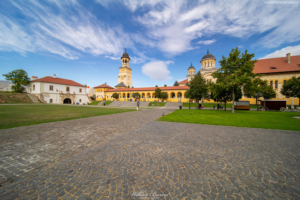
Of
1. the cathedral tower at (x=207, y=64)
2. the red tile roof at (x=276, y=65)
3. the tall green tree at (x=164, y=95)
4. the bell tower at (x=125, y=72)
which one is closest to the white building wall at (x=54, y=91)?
the bell tower at (x=125, y=72)

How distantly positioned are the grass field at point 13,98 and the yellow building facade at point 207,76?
2946 centimetres

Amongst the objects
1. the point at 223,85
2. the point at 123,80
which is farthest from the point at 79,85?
the point at 223,85

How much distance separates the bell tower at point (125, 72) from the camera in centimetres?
7900

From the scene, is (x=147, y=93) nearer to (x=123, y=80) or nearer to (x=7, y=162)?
(x=123, y=80)

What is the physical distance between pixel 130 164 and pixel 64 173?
5.45 feet

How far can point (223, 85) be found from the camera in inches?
658

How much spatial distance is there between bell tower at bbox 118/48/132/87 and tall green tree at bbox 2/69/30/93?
44.1m

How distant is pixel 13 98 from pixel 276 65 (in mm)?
90055

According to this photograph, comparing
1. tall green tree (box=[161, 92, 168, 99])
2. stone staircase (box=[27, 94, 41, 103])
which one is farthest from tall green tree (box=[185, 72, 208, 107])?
stone staircase (box=[27, 94, 41, 103])

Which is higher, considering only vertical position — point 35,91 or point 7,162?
point 35,91

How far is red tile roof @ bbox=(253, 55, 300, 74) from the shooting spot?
3702 centimetres

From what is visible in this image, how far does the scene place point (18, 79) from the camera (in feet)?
142

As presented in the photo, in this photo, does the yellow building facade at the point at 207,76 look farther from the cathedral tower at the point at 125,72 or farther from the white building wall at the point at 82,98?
the white building wall at the point at 82,98

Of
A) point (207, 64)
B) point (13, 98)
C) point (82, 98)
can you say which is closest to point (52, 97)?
point (13, 98)
